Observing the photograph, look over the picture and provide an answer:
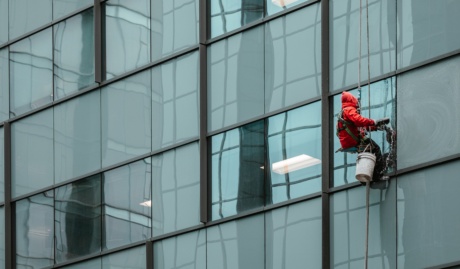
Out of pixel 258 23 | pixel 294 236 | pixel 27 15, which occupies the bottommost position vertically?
pixel 294 236

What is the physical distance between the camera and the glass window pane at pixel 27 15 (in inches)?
1537

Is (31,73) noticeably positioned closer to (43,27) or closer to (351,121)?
(43,27)

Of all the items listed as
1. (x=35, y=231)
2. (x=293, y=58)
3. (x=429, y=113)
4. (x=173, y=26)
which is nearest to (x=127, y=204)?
(x=35, y=231)

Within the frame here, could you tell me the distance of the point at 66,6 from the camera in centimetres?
3841

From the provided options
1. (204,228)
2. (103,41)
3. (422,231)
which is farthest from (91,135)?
(422,231)

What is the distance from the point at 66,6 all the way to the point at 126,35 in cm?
268

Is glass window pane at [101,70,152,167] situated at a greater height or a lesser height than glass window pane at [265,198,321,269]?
greater

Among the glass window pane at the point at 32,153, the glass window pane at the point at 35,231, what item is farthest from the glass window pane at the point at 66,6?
the glass window pane at the point at 35,231

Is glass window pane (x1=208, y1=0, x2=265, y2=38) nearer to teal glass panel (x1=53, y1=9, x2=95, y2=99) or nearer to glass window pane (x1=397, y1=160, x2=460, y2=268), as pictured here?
teal glass panel (x1=53, y1=9, x2=95, y2=99)

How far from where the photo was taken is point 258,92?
107 ft

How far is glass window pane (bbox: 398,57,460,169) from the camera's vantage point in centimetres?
2869

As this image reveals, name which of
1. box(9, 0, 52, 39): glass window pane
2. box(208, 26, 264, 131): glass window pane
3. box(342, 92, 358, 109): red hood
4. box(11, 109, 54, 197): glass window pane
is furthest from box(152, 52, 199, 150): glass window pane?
box(342, 92, 358, 109): red hood

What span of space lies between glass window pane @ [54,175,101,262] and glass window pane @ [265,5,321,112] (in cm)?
638

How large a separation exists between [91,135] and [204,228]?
200 inches
